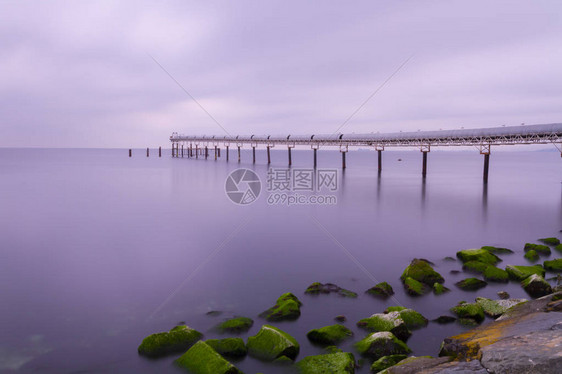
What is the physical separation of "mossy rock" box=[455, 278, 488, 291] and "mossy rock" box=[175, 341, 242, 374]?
28.0 feet

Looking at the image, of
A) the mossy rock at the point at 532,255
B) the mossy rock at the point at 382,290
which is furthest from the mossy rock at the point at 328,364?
the mossy rock at the point at 532,255

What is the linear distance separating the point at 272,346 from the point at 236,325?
5.97 ft

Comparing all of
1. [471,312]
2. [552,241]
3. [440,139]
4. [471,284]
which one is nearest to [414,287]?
Result: [471,284]

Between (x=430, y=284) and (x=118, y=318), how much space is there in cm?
1004

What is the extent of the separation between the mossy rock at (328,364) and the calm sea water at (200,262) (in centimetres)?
85

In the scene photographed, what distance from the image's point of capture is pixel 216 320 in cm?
1023

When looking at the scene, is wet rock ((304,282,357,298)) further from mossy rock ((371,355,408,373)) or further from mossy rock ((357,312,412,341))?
mossy rock ((371,355,408,373))

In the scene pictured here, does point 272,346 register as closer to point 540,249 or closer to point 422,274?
point 422,274

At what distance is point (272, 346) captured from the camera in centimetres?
805

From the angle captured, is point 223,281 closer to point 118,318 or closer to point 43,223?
point 118,318

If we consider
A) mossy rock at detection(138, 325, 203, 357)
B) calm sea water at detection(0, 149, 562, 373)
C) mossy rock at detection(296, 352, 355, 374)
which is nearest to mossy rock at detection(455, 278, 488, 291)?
calm sea water at detection(0, 149, 562, 373)

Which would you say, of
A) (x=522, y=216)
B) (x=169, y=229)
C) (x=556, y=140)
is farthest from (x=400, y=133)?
(x=169, y=229)

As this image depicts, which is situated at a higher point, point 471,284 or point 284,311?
point 471,284

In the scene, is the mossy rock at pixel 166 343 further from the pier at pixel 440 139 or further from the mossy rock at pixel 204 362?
the pier at pixel 440 139
